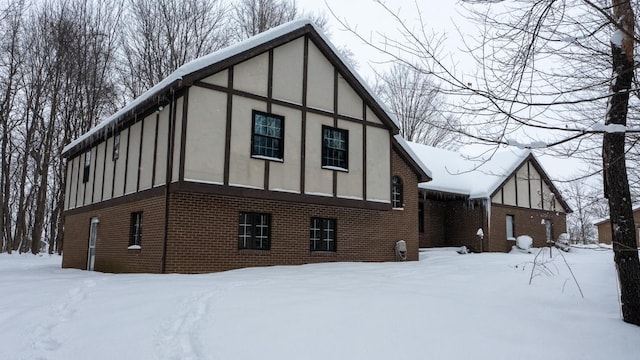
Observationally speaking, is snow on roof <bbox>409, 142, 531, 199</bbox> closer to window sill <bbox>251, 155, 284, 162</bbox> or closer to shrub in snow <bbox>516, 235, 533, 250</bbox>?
shrub in snow <bbox>516, 235, 533, 250</bbox>

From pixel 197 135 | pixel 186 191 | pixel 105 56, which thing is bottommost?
pixel 186 191

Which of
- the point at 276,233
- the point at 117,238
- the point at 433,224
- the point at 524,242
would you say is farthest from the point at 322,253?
the point at 524,242

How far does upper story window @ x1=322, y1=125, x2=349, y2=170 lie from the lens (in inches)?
555

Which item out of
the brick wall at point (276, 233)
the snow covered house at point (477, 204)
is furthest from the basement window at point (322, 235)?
the snow covered house at point (477, 204)

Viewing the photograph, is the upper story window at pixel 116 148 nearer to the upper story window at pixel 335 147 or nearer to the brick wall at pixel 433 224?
the upper story window at pixel 335 147

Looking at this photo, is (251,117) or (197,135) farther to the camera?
(251,117)

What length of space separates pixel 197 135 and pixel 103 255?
664 cm

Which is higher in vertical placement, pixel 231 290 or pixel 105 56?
pixel 105 56

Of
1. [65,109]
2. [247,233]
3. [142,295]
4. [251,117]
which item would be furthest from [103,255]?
[65,109]

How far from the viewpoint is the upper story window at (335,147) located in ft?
46.2

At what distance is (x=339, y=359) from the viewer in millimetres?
5262

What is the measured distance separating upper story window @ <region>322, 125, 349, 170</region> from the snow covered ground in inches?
187

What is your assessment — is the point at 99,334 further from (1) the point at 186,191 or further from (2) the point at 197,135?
(2) the point at 197,135

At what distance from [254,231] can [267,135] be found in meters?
2.59
